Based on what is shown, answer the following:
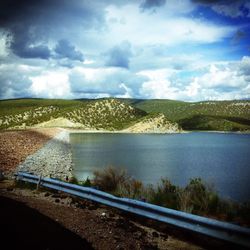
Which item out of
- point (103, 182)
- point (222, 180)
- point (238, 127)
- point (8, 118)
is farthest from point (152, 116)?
point (103, 182)

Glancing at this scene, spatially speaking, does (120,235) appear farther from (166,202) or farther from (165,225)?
(166,202)

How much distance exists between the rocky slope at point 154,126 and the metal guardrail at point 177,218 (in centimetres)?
14549

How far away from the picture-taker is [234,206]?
10070 millimetres

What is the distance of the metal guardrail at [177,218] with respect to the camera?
22.5 feet

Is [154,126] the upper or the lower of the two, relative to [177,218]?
lower

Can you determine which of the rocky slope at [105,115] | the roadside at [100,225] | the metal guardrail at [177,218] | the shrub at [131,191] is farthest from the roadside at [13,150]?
the rocky slope at [105,115]

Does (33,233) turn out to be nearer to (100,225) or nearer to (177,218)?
Result: (100,225)

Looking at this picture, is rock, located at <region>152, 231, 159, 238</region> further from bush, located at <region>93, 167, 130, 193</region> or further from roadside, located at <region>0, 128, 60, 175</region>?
roadside, located at <region>0, 128, 60, 175</region>

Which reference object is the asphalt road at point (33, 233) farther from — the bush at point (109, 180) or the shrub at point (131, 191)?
the bush at point (109, 180)

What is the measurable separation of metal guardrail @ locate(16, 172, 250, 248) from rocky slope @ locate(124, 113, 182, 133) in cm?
14549

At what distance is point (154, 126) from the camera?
160375 mm

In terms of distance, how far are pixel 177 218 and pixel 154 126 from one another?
15271 centimetres

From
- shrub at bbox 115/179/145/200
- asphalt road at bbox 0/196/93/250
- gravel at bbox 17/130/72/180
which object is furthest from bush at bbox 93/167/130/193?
asphalt road at bbox 0/196/93/250

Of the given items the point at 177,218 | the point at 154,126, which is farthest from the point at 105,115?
the point at 177,218
